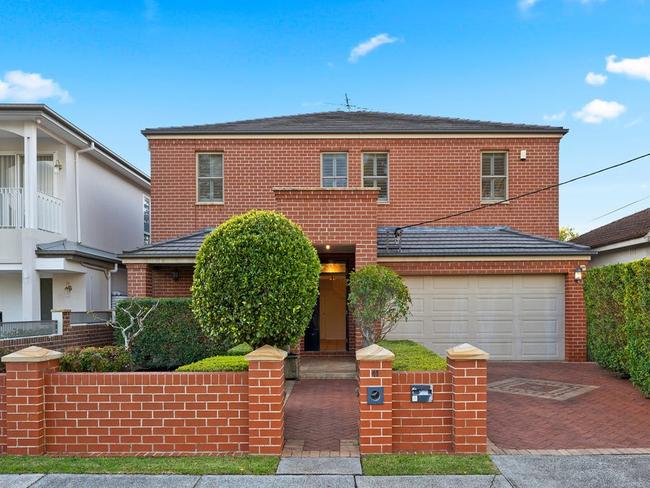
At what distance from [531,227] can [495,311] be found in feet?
11.5

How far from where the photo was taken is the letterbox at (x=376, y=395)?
5137 mm

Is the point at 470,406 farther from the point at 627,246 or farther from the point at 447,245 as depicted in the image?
the point at 627,246

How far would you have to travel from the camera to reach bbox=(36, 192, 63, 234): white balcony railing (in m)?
11.9

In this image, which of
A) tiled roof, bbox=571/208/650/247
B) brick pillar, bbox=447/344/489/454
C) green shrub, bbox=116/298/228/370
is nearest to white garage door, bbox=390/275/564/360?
tiled roof, bbox=571/208/650/247

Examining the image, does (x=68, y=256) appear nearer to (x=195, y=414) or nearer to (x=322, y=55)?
(x=195, y=414)

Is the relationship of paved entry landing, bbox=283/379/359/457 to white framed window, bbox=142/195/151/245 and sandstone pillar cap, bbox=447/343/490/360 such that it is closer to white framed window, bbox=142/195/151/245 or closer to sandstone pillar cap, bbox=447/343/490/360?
sandstone pillar cap, bbox=447/343/490/360

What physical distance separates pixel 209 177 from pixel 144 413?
9207mm

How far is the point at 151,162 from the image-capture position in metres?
13.2

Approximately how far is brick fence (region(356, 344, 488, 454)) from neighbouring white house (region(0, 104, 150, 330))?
Answer: 9755 millimetres

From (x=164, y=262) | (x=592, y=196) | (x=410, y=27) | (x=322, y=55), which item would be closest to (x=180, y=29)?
(x=322, y=55)

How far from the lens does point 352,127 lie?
1337 centimetres

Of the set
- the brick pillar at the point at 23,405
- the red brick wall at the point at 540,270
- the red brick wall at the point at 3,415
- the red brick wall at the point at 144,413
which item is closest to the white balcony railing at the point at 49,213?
the red brick wall at the point at 3,415

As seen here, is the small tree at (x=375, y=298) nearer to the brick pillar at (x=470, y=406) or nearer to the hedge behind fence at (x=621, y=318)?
the brick pillar at (x=470, y=406)

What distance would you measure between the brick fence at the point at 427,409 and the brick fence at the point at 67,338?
728cm
